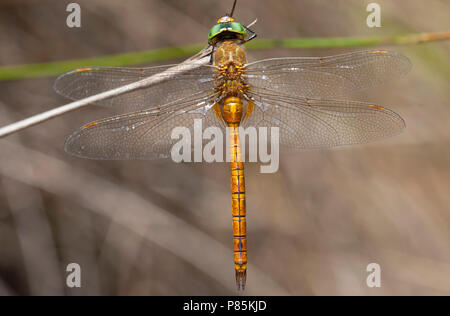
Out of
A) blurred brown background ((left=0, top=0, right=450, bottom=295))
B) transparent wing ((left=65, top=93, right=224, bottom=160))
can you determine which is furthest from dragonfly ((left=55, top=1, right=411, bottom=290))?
blurred brown background ((left=0, top=0, right=450, bottom=295))

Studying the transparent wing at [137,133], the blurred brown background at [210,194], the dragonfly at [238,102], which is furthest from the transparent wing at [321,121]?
the blurred brown background at [210,194]

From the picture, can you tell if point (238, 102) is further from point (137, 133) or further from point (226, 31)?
point (137, 133)

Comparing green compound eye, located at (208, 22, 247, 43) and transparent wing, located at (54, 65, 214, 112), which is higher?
green compound eye, located at (208, 22, 247, 43)

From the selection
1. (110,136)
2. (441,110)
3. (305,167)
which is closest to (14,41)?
(110,136)

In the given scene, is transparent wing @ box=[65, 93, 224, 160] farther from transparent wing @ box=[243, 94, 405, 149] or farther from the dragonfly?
transparent wing @ box=[243, 94, 405, 149]

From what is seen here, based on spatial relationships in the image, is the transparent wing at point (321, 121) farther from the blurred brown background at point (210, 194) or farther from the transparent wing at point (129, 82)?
the blurred brown background at point (210, 194)

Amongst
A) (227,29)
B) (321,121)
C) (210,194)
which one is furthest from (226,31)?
(210,194)

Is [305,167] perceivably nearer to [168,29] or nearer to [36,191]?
[168,29]
